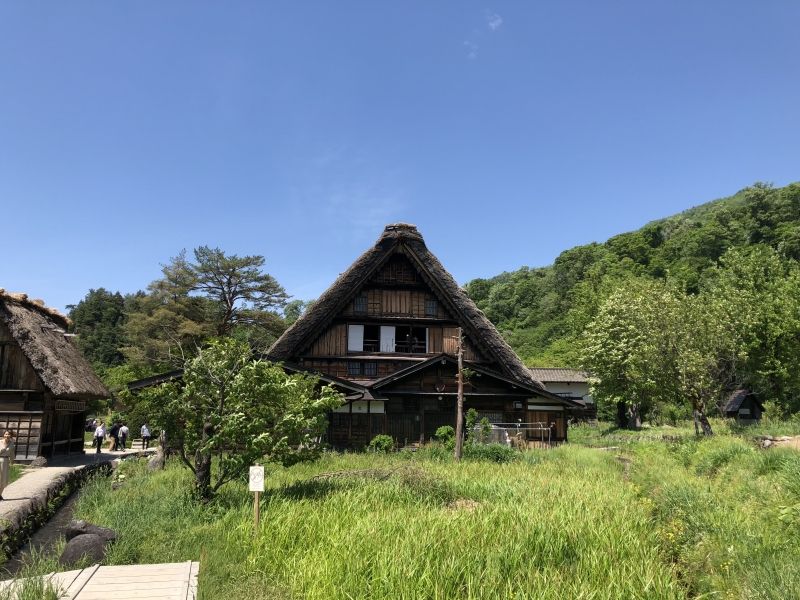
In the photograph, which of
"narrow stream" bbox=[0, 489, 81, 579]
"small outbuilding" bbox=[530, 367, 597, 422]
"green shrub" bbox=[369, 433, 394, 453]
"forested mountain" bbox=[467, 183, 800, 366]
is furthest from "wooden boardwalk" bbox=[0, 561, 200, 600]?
"small outbuilding" bbox=[530, 367, 597, 422]

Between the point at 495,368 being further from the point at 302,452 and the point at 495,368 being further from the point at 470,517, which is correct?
the point at 470,517

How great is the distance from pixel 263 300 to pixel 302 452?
27.7 m

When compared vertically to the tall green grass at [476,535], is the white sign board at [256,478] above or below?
above

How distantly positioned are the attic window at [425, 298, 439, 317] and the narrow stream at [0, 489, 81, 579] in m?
14.2

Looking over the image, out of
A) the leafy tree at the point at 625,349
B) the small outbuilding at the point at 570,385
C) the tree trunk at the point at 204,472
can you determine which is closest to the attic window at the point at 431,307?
the leafy tree at the point at 625,349

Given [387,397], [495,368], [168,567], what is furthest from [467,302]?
[168,567]

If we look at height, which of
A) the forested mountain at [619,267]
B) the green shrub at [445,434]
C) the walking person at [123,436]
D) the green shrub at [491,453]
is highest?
the forested mountain at [619,267]

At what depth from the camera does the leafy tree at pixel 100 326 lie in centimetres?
5762

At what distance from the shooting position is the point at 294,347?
2150cm

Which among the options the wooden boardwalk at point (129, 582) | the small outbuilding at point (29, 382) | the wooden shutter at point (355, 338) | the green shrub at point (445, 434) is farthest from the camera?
the wooden shutter at point (355, 338)

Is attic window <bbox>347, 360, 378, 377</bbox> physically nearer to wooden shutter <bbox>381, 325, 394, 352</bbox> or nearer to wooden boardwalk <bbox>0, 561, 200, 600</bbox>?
wooden shutter <bbox>381, 325, 394, 352</bbox>

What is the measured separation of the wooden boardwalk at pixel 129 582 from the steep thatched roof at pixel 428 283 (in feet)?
52.0

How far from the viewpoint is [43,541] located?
9.38m

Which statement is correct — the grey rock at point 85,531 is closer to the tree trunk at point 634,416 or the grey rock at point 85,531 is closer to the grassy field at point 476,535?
the grassy field at point 476,535
